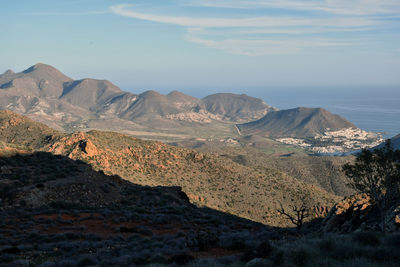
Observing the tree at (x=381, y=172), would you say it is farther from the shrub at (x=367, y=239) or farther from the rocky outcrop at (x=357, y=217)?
the shrub at (x=367, y=239)

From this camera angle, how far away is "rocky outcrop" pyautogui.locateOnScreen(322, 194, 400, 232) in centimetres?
1933

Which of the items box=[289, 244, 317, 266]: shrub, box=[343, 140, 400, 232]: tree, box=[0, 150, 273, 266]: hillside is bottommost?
box=[0, 150, 273, 266]: hillside

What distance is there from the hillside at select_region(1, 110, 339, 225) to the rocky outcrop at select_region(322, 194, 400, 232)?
19.9m

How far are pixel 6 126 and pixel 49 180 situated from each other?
41.4 metres

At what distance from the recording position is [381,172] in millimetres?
18734

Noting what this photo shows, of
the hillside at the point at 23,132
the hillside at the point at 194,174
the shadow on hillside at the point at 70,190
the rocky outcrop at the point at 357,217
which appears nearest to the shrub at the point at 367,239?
the rocky outcrop at the point at 357,217

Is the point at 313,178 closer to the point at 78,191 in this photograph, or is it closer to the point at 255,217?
the point at 255,217

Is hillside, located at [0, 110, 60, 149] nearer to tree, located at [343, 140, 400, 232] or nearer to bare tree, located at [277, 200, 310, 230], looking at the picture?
bare tree, located at [277, 200, 310, 230]

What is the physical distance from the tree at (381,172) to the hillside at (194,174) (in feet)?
92.3

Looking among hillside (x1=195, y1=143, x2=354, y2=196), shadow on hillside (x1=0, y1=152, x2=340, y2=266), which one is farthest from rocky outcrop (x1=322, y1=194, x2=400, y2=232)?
hillside (x1=195, y1=143, x2=354, y2=196)

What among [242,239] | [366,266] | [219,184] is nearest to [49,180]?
[242,239]

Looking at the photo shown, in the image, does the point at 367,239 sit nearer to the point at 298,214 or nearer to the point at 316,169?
the point at 298,214

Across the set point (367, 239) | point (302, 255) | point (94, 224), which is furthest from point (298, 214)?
point (94, 224)

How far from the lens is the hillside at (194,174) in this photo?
50375mm
